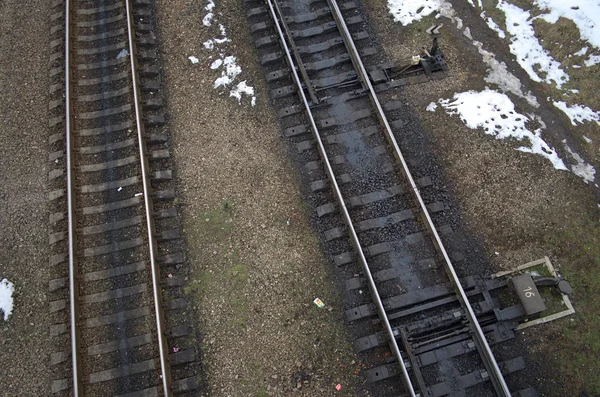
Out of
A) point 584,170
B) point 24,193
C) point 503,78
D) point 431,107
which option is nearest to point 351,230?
point 431,107

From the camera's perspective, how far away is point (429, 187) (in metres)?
7.73

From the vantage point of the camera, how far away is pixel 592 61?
28.8 ft

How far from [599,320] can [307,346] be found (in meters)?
3.98

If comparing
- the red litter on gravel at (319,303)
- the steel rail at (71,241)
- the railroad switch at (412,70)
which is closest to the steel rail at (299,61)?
the railroad switch at (412,70)

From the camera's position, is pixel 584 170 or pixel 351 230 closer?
pixel 351 230

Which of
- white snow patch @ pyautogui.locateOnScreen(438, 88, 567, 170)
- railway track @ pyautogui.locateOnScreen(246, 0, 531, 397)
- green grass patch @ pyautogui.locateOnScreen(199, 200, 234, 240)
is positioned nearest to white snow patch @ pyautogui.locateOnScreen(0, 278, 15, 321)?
green grass patch @ pyautogui.locateOnScreen(199, 200, 234, 240)

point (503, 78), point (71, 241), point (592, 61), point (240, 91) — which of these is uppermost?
point (240, 91)

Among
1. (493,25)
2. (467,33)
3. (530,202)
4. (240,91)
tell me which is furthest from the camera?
(493,25)

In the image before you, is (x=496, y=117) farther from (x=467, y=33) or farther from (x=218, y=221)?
(x=218, y=221)

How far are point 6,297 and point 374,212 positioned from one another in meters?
5.51

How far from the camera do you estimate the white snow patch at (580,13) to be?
29.7 feet

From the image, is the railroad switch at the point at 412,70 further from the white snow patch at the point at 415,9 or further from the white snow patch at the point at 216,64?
the white snow patch at the point at 216,64

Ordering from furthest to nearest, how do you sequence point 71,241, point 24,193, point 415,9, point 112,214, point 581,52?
point 415,9 < point 581,52 < point 24,193 < point 112,214 < point 71,241

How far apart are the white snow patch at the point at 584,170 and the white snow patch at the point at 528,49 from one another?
1517 mm
